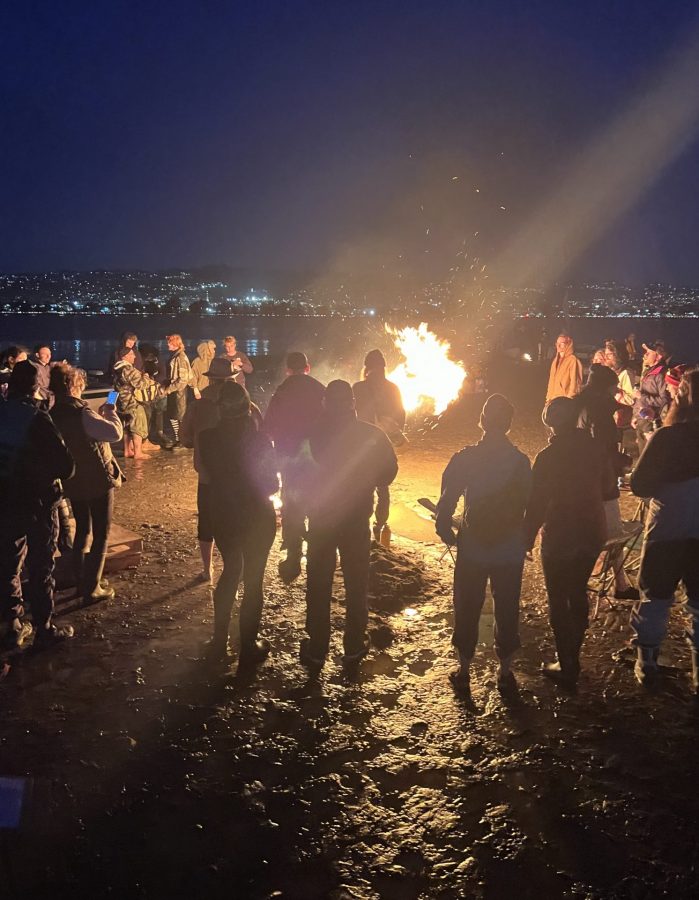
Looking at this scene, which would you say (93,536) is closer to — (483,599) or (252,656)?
(252,656)

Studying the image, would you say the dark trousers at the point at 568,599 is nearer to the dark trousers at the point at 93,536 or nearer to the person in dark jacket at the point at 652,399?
the dark trousers at the point at 93,536

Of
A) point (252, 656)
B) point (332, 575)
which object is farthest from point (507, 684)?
point (252, 656)

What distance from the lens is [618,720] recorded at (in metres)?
4.62

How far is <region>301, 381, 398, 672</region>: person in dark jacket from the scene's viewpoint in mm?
5008

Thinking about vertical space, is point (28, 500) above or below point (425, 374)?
below

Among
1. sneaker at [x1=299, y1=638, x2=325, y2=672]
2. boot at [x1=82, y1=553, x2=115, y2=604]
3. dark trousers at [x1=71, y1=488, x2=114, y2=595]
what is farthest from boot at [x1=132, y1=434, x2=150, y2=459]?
sneaker at [x1=299, y1=638, x2=325, y2=672]

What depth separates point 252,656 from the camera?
5.28m

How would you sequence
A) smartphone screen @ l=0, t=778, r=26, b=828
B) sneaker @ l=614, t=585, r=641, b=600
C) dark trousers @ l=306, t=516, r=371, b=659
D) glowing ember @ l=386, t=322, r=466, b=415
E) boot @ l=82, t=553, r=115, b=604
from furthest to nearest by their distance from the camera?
glowing ember @ l=386, t=322, r=466, b=415 → sneaker @ l=614, t=585, r=641, b=600 → boot @ l=82, t=553, r=115, b=604 → dark trousers @ l=306, t=516, r=371, b=659 → smartphone screen @ l=0, t=778, r=26, b=828

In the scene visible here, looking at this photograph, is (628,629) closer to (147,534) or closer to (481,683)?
(481,683)

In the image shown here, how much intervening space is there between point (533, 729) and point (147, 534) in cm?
549

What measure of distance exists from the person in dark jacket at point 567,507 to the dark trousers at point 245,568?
199 cm

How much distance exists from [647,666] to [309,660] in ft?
8.78

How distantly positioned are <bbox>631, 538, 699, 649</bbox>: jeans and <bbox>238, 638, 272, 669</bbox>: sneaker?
300 centimetres

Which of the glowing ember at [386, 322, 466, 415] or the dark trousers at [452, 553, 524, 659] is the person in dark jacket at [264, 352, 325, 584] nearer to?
the dark trousers at [452, 553, 524, 659]
